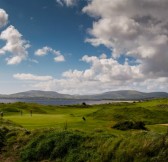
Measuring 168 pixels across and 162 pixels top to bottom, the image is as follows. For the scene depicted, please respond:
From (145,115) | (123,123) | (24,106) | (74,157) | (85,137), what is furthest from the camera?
(24,106)

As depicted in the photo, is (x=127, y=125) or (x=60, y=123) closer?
(x=127, y=125)

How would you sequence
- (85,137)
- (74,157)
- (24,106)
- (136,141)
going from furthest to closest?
(24,106), (85,137), (74,157), (136,141)

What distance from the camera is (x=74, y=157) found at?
19.8 meters

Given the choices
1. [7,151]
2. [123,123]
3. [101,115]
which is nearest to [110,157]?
[7,151]

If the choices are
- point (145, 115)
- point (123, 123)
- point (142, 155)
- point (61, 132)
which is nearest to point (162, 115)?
point (145, 115)

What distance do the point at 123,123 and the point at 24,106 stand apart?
54.4m

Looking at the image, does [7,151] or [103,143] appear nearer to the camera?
[103,143]

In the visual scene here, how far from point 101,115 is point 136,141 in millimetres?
44016

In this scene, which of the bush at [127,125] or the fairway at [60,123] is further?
the fairway at [60,123]

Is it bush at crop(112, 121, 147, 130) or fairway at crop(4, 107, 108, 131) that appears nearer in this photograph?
bush at crop(112, 121, 147, 130)

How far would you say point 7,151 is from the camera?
910 inches

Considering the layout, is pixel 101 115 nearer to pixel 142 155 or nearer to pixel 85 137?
pixel 85 137

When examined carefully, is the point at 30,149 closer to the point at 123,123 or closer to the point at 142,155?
the point at 142,155

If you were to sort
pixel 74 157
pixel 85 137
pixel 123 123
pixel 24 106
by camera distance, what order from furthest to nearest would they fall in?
pixel 24 106
pixel 123 123
pixel 85 137
pixel 74 157
